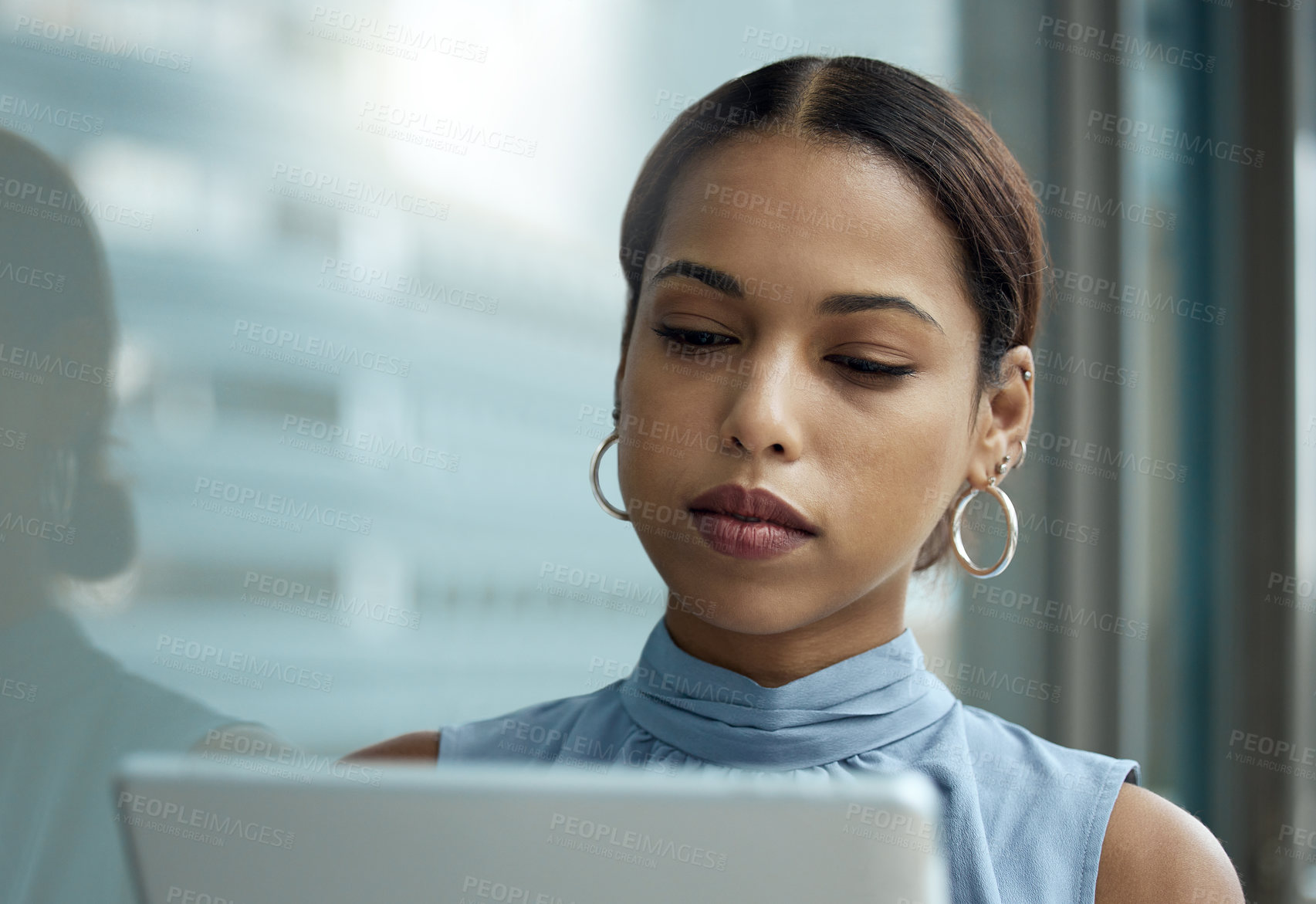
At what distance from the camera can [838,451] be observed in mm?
855

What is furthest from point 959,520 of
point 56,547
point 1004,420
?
point 56,547

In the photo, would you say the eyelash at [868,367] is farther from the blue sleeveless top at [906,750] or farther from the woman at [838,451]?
the blue sleeveless top at [906,750]

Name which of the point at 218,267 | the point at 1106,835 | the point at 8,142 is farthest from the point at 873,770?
the point at 8,142

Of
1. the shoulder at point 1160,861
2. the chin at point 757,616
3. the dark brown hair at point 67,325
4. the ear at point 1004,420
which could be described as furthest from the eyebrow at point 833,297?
the dark brown hair at point 67,325

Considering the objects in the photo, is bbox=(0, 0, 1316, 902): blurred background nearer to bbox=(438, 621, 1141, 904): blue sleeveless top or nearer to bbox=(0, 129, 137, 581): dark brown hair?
bbox=(0, 129, 137, 581): dark brown hair

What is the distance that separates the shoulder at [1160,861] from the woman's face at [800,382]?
0.29m

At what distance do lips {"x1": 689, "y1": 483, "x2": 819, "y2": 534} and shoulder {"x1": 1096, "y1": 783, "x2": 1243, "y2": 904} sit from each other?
1.23 ft

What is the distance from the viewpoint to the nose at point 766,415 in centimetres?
82

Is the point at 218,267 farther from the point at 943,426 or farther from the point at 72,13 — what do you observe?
the point at 943,426

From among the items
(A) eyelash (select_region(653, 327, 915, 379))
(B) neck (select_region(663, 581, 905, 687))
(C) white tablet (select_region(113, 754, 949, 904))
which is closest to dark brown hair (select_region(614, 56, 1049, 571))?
(A) eyelash (select_region(653, 327, 915, 379))

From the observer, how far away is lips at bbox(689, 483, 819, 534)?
2.74 feet

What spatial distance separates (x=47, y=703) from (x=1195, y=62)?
207cm

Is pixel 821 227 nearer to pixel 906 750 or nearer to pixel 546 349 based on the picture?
pixel 906 750

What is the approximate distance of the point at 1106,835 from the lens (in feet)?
2.90
